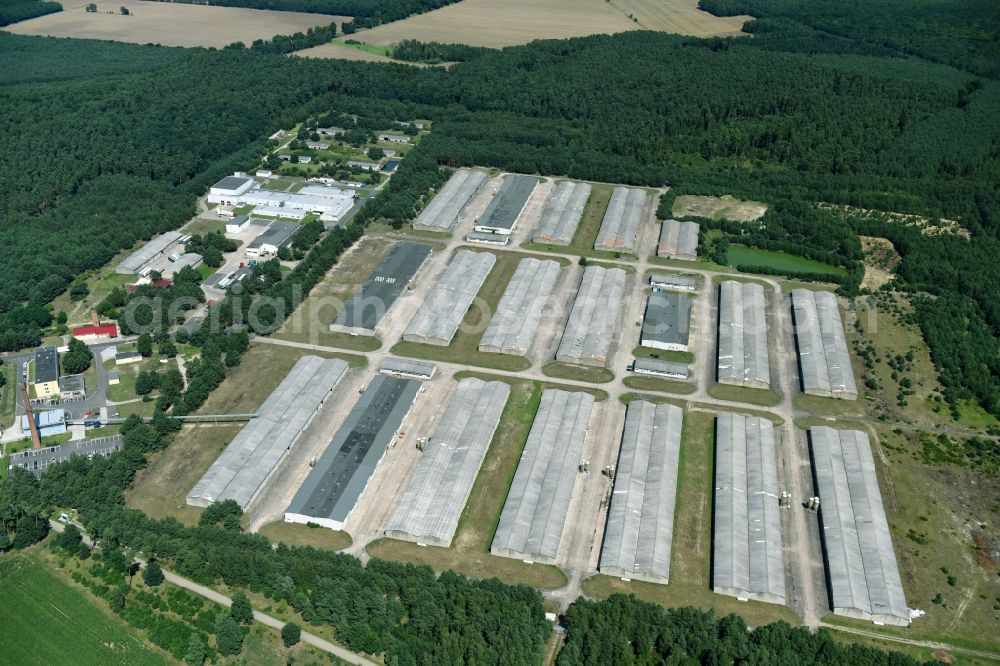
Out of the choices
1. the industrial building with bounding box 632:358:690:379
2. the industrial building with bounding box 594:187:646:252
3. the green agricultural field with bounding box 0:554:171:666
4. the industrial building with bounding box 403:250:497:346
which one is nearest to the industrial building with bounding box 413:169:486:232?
the industrial building with bounding box 403:250:497:346

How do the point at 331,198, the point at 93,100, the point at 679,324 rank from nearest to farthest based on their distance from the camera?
the point at 679,324 → the point at 331,198 → the point at 93,100

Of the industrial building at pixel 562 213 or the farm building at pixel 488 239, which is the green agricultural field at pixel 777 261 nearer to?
the industrial building at pixel 562 213

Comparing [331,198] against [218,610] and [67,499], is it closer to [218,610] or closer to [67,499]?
[67,499]

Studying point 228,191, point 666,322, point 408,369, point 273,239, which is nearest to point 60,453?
point 408,369

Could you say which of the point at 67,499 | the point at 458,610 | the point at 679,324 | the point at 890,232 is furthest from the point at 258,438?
the point at 890,232

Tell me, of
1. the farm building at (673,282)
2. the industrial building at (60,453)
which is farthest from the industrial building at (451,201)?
the industrial building at (60,453)
